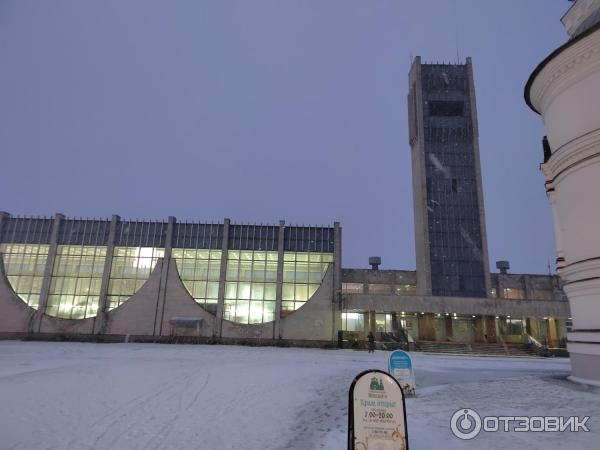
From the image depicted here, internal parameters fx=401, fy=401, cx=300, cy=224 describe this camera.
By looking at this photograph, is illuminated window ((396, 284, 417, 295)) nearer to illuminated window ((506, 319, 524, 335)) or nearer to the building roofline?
illuminated window ((506, 319, 524, 335))

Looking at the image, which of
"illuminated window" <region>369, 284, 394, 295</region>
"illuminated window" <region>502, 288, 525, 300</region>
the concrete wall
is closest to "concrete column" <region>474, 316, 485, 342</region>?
the concrete wall

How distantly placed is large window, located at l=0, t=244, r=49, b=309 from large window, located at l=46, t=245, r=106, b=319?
1621mm

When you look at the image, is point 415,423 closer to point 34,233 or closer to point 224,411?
point 224,411

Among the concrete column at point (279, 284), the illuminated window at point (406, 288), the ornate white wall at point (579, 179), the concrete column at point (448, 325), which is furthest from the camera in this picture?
the illuminated window at point (406, 288)

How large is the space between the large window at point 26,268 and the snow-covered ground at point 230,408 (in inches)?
1448

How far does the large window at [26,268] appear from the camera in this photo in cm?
4809

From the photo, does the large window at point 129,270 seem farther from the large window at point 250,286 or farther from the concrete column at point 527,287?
the concrete column at point 527,287

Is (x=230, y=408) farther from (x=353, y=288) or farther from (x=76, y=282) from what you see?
(x=353, y=288)

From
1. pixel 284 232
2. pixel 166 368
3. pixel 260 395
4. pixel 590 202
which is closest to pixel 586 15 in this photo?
pixel 590 202

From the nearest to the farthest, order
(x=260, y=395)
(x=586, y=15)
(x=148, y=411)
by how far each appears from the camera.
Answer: (x=148, y=411), (x=260, y=395), (x=586, y=15)

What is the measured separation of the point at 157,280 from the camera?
48312mm

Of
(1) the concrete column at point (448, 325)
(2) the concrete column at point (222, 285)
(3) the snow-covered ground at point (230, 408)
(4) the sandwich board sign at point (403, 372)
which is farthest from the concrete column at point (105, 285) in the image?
(4) the sandwich board sign at point (403, 372)

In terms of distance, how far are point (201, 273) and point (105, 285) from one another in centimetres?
1137

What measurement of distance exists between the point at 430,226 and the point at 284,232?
2289 cm
